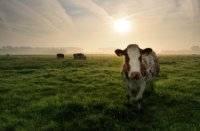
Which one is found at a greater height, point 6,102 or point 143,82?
point 143,82

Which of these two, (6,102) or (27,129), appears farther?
(6,102)

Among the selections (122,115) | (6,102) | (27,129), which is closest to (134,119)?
(122,115)

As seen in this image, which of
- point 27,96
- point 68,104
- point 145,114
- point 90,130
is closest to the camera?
point 90,130

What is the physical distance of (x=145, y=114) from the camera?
1059 centimetres

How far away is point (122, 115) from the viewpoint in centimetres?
1038

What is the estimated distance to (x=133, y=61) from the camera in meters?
10.1

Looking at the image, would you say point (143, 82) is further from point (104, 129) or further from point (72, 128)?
point (72, 128)

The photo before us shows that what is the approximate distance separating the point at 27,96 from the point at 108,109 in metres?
5.69

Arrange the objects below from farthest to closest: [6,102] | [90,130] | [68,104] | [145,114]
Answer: [6,102] → [68,104] → [145,114] → [90,130]

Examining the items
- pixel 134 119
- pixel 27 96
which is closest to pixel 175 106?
pixel 134 119

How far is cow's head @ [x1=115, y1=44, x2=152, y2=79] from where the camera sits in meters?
9.91

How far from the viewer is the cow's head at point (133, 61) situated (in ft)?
32.5

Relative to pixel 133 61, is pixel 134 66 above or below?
below

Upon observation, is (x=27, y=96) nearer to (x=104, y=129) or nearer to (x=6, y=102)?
(x=6, y=102)
